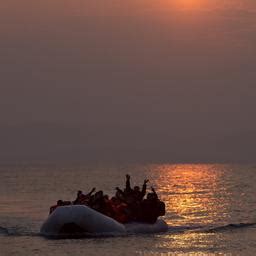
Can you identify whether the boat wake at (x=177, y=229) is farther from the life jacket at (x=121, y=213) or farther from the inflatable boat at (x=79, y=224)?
the life jacket at (x=121, y=213)

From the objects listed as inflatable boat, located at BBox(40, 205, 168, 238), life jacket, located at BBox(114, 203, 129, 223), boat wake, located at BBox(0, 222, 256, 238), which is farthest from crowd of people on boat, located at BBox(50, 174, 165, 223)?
boat wake, located at BBox(0, 222, 256, 238)

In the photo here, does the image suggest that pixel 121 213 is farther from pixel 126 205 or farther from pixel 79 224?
pixel 79 224

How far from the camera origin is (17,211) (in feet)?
233

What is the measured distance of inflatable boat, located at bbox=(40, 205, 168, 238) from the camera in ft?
157

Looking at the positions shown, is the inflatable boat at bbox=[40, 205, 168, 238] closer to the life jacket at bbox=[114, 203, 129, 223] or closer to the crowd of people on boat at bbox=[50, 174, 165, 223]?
the life jacket at bbox=[114, 203, 129, 223]

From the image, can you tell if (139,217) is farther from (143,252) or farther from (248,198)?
(248,198)

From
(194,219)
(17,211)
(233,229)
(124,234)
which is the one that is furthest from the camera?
(17,211)

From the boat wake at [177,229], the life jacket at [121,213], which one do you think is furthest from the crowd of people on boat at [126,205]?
the boat wake at [177,229]

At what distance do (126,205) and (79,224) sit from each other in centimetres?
356

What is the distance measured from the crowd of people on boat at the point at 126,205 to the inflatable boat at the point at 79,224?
782 millimetres

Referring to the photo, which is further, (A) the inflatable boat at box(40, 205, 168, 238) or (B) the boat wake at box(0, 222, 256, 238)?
(B) the boat wake at box(0, 222, 256, 238)

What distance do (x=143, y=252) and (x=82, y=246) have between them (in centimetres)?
292

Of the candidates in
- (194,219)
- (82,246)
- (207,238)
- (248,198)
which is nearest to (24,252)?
(82,246)

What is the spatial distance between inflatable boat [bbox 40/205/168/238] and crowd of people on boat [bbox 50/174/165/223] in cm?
78
